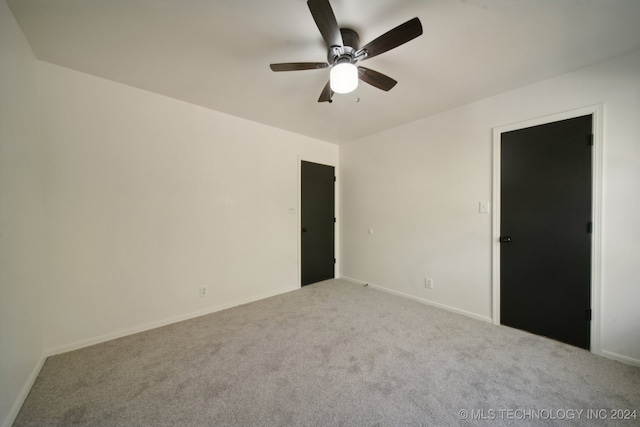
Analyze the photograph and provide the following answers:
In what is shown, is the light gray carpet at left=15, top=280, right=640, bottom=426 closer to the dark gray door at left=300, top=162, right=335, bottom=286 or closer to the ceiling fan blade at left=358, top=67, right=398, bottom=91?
the dark gray door at left=300, top=162, right=335, bottom=286

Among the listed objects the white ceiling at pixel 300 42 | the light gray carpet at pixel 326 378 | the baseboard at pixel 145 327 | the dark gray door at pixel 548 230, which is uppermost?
the white ceiling at pixel 300 42

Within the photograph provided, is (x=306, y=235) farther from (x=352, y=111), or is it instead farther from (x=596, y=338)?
(x=596, y=338)

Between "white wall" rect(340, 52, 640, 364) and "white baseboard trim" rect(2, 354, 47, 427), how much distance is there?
355 cm

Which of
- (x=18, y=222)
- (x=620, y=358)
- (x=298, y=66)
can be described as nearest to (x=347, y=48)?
(x=298, y=66)

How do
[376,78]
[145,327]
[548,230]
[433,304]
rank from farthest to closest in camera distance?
[433,304] → [145,327] → [548,230] → [376,78]

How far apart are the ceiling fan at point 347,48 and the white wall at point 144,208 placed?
5.33 ft

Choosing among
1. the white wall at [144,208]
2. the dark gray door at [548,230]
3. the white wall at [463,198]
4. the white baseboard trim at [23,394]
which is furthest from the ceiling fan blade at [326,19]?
the white baseboard trim at [23,394]

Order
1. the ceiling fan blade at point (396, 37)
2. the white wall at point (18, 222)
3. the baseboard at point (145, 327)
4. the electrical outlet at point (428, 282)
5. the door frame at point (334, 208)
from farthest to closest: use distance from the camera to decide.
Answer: the door frame at point (334, 208) → the electrical outlet at point (428, 282) → the baseboard at point (145, 327) → the white wall at point (18, 222) → the ceiling fan blade at point (396, 37)

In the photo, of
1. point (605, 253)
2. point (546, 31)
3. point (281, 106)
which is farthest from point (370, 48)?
point (605, 253)

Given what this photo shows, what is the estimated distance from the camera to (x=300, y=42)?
1.68 metres

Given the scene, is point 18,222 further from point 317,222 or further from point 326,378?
point 317,222

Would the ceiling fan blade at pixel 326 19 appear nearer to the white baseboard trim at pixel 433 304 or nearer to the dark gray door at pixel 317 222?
the dark gray door at pixel 317 222

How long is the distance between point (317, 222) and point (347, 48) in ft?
8.82

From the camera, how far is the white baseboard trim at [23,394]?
4.37ft
